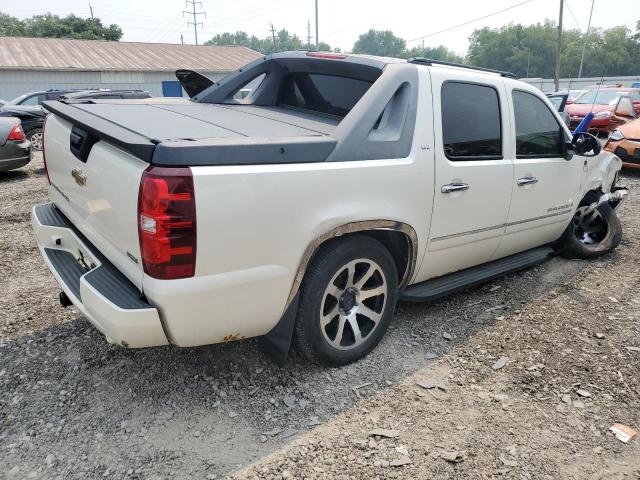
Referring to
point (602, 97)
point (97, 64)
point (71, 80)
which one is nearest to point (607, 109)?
point (602, 97)

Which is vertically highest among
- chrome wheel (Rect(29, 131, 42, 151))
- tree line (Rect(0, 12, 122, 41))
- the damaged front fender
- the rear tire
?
tree line (Rect(0, 12, 122, 41))

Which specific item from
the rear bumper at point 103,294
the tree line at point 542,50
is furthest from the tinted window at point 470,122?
the tree line at point 542,50

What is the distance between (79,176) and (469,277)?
109 inches

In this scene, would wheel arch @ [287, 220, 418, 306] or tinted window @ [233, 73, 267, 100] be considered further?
tinted window @ [233, 73, 267, 100]

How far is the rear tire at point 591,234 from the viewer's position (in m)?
4.93

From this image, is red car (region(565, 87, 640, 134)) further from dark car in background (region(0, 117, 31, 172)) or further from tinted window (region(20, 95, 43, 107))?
tinted window (region(20, 95, 43, 107))

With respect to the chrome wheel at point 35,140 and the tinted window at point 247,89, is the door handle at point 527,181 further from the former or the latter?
the chrome wheel at point 35,140

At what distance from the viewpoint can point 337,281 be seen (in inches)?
116

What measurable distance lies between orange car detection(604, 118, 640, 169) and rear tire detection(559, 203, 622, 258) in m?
4.94

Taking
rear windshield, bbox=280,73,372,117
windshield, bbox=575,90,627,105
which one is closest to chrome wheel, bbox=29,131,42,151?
rear windshield, bbox=280,73,372,117

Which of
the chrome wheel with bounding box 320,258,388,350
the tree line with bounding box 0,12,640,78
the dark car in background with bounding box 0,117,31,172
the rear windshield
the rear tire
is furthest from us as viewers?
the tree line with bounding box 0,12,640,78

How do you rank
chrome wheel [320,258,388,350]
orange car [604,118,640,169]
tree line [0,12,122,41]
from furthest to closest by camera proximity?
tree line [0,12,122,41] → orange car [604,118,640,169] → chrome wheel [320,258,388,350]

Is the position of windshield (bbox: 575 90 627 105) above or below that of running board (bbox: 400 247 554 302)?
above

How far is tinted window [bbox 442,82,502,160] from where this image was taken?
128 inches
